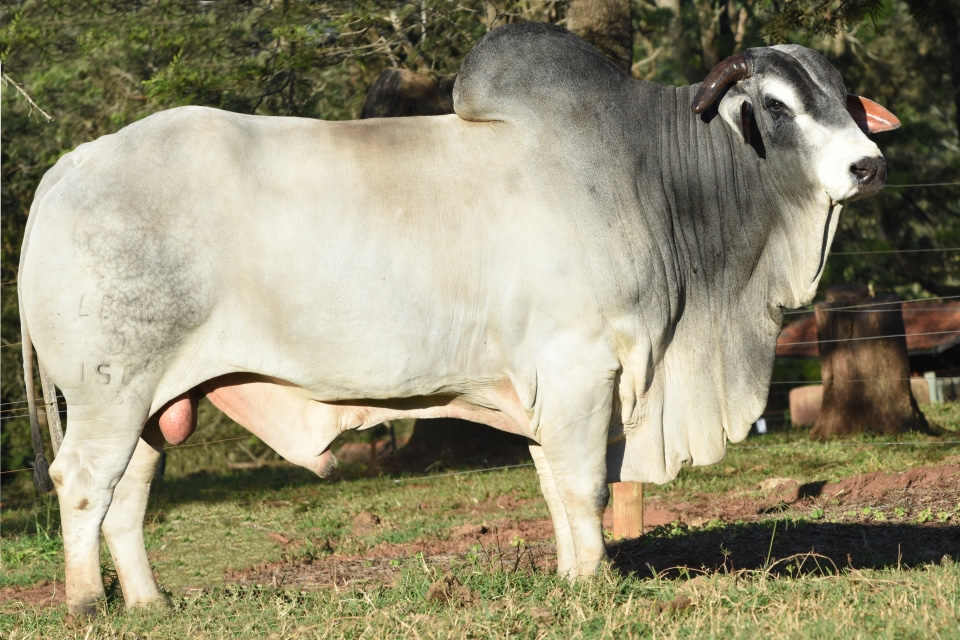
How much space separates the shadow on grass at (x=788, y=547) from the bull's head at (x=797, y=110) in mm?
1446

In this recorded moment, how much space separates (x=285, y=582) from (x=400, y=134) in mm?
2232

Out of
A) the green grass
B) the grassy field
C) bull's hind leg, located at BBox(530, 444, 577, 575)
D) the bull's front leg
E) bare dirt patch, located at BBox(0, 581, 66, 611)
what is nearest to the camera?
the green grass

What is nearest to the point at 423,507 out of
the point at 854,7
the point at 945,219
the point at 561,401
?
the point at 561,401

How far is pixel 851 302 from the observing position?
29.5 ft

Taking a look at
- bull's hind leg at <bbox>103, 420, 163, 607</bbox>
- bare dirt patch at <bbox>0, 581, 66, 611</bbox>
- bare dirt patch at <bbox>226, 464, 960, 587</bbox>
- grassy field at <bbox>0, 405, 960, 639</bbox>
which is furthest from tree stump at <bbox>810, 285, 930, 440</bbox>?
bull's hind leg at <bbox>103, 420, 163, 607</bbox>

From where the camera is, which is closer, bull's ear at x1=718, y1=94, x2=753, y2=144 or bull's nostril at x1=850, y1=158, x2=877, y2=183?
bull's nostril at x1=850, y1=158, x2=877, y2=183

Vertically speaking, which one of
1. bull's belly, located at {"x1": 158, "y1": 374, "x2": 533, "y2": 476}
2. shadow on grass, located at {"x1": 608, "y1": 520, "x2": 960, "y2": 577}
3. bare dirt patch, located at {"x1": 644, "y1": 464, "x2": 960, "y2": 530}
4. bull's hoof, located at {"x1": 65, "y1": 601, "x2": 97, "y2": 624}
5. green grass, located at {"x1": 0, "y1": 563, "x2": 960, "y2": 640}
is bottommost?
bare dirt patch, located at {"x1": 644, "y1": 464, "x2": 960, "y2": 530}

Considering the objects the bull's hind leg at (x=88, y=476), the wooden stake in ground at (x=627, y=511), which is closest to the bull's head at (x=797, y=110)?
the wooden stake in ground at (x=627, y=511)

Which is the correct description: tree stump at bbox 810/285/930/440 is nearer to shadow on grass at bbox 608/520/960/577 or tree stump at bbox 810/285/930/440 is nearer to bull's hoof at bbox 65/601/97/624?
shadow on grass at bbox 608/520/960/577

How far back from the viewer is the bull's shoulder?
4066 millimetres

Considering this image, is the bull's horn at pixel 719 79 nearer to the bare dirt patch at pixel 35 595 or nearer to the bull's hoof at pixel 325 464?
the bull's hoof at pixel 325 464

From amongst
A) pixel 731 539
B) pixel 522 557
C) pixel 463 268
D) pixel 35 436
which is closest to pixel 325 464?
pixel 463 268

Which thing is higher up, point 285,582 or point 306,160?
point 306,160

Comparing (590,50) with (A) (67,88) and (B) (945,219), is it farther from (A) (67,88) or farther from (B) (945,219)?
(B) (945,219)
